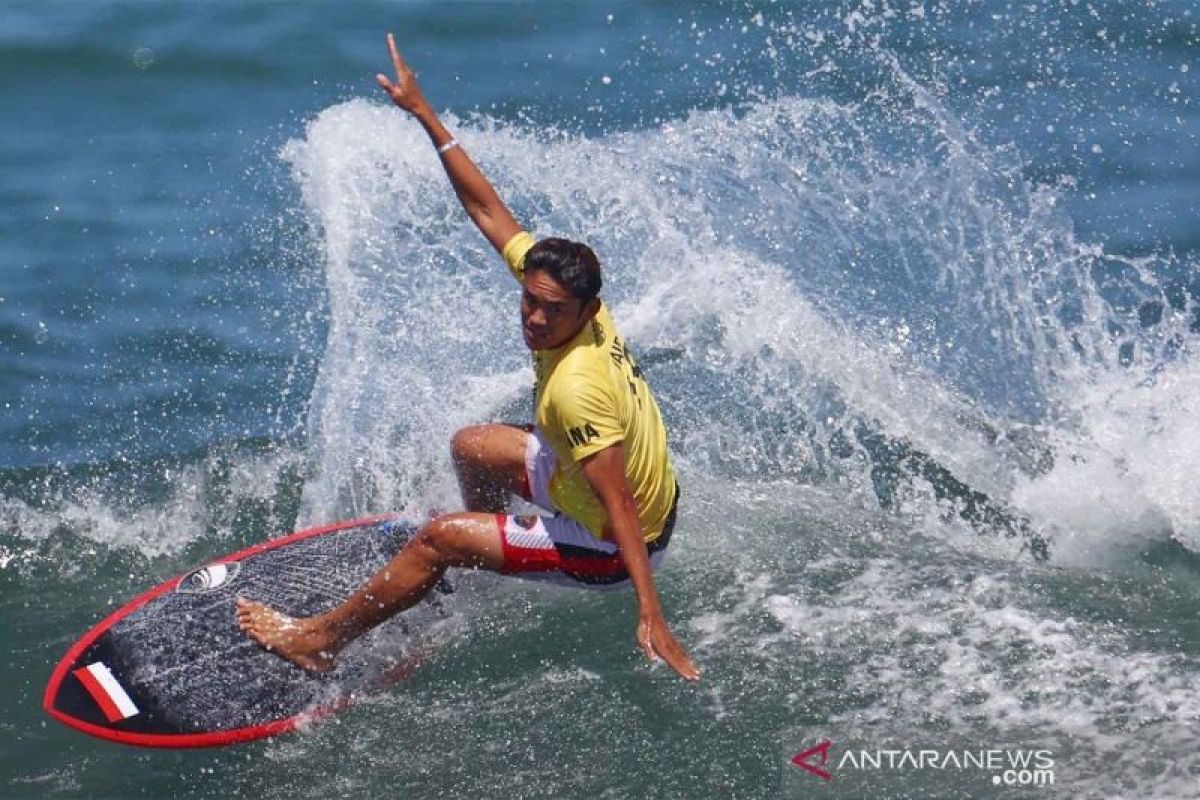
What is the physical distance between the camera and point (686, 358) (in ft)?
31.7

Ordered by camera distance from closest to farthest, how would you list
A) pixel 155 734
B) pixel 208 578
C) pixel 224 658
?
pixel 155 734 → pixel 224 658 → pixel 208 578

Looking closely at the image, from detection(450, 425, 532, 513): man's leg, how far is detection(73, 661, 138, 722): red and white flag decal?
163cm

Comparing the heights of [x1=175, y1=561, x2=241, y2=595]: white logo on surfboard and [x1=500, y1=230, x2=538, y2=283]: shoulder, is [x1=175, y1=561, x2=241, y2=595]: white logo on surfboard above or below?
below

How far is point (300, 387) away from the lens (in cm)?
1015

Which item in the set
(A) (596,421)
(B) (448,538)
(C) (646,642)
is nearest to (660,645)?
(C) (646,642)

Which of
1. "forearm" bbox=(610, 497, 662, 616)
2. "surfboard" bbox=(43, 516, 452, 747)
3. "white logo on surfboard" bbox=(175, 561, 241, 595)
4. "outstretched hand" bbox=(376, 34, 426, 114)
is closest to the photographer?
"forearm" bbox=(610, 497, 662, 616)

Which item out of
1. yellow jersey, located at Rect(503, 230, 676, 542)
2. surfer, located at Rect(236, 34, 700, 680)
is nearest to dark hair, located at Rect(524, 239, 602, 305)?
surfer, located at Rect(236, 34, 700, 680)

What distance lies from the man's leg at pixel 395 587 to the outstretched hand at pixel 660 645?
900mm

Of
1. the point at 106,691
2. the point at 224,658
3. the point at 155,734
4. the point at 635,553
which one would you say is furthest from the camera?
the point at 224,658

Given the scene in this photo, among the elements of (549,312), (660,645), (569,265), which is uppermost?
(569,265)

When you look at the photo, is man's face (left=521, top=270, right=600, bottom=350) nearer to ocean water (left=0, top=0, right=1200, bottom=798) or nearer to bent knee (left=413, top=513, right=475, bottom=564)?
bent knee (left=413, top=513, right=475, bottom=564)

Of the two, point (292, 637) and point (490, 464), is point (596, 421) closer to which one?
point (490, 464)

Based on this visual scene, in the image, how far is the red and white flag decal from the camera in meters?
7.14

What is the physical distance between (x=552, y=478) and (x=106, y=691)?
2.11 m
